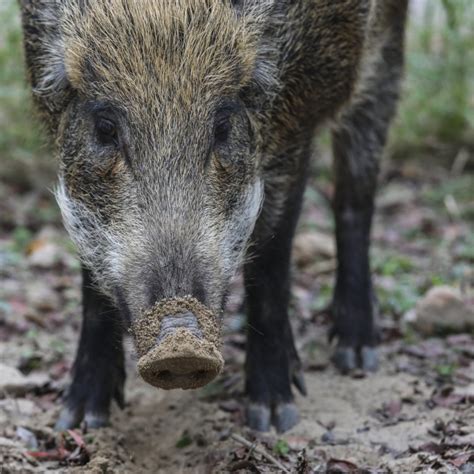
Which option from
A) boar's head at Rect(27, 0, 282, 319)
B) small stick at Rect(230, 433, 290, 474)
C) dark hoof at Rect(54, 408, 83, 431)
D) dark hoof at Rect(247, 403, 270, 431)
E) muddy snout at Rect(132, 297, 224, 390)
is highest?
boar's head at Rect(27, 0, 282, 319)

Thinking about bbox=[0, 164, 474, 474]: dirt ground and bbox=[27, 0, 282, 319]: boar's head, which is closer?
bbox=[27, 0, 282, 319]: boar's head

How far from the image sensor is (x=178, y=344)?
9.41 ft

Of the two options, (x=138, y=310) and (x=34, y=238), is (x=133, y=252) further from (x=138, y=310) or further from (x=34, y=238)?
(x=34, y=238)

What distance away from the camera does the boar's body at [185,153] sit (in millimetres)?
3254

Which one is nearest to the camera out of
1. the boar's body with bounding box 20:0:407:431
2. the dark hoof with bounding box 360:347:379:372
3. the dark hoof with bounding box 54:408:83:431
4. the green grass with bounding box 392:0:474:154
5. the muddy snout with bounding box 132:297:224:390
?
the muddy snout with bounding box 132:297:224:390

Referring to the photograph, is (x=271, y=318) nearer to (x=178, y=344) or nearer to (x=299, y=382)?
(x=299, y=382)

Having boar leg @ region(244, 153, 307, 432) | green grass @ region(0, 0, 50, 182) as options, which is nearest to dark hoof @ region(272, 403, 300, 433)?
boar leg @ region(244, 153, 307, 432)

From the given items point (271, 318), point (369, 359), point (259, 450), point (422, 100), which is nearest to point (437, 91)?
point (422, 100)

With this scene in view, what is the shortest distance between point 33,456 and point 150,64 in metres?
1.57

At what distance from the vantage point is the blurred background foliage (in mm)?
7477

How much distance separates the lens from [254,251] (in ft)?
14.0

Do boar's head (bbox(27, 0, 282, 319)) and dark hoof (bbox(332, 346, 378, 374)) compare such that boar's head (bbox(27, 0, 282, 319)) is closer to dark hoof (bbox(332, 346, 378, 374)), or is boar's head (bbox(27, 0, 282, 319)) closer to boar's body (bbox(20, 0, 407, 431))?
boar's body (bbox(20, 0, 407, 431))

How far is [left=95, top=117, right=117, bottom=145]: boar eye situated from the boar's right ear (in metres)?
0.30

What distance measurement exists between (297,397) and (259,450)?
956 mm
